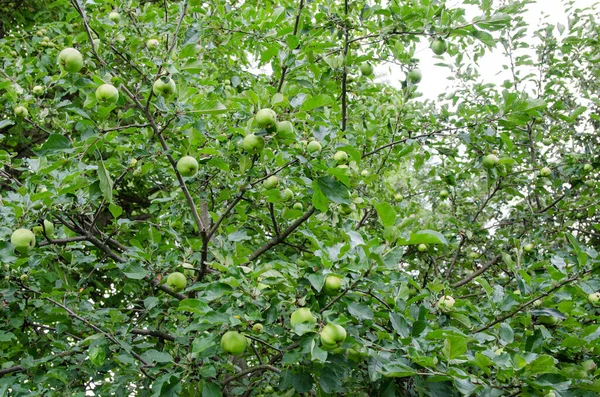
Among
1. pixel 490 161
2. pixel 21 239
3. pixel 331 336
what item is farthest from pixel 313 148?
pixel 490 161

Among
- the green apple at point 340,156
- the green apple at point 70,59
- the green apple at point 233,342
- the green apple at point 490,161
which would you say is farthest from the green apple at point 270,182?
the green apple at point 490,161

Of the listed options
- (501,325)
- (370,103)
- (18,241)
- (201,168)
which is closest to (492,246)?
(370,103)

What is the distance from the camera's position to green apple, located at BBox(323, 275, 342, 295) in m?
1.67

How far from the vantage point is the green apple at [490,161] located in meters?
2.97

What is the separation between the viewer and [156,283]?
2.42m

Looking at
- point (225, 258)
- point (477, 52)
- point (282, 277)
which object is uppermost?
point (477, 52)

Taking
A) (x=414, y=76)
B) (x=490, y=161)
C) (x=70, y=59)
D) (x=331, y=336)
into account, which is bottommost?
(x=331, y=336)

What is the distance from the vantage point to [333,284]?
5.49 ft

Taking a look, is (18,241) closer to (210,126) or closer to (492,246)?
(210,126)

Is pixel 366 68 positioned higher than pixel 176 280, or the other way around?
pixel 366 68

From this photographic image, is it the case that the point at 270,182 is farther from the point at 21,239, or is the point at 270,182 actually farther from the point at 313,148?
the point at 21,239

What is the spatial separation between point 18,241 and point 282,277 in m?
1.21

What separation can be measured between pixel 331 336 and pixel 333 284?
205 mm

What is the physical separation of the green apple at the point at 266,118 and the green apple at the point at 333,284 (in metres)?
0.67
